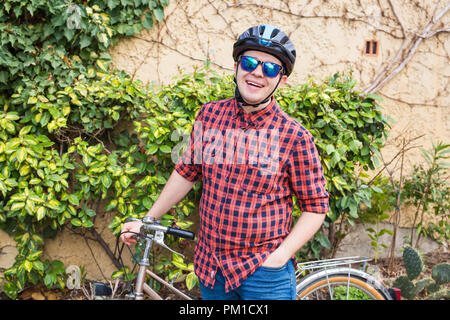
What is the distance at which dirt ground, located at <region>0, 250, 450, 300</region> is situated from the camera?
3.06 m

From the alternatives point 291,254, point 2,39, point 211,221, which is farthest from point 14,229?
point 291,254

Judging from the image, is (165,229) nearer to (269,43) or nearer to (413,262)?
(269,43)

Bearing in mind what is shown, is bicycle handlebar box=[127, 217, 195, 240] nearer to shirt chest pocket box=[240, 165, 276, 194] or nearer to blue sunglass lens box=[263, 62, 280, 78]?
shirt chest pocket box=[240, 165, 276, 194]

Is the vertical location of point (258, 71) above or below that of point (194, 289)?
above

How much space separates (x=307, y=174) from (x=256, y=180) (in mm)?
217

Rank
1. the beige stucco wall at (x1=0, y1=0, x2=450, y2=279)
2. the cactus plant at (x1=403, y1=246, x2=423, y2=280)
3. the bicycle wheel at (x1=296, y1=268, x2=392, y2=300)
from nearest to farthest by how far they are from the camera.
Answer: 1. the bicycle wheel at (x1=296, y1=268, x2=392, y2=300)
2. the cactus plant at (x1=403, y1=246, x2=423, y2=280)
3. the beige stucco wall at (x1=0, y1=0, x2=450, y2=279)

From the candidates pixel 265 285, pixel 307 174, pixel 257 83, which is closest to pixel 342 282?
pixel 265 285

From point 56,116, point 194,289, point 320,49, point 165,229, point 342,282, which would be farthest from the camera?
point 320,49

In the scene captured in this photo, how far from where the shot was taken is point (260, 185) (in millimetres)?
1651

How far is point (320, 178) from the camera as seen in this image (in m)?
1.65

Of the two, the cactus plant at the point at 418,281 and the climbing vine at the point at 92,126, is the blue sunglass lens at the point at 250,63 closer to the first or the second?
the climbing vine at the point at 92,126

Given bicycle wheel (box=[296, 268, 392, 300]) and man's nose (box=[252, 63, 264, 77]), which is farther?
bicycle wheel (box=[296, 268, 392, 300])

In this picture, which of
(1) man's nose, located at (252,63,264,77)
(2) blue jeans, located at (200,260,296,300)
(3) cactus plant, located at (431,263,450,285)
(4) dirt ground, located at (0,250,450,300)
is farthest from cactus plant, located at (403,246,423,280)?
(1) man's nose, located at (252,63,264,77)

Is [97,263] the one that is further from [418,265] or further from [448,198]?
[448,198]
